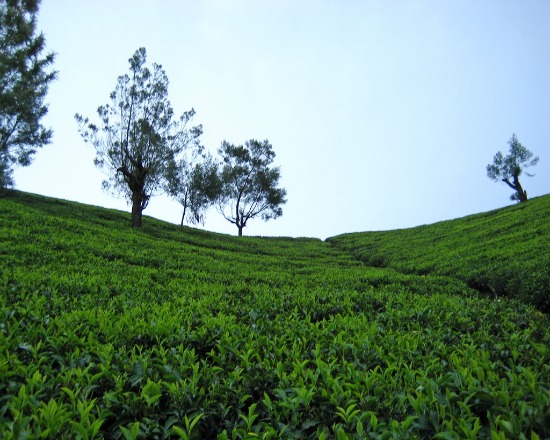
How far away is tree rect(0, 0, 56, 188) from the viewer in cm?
2866

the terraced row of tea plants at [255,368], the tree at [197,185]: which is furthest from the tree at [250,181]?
the terraced row of tea plants at [255,368]

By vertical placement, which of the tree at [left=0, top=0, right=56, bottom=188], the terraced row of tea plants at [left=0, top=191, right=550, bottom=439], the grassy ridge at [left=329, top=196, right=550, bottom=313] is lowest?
the terraced row of tea plants at [left=0, top=191, right=550, bottom=439]

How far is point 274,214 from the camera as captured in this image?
58.8 metres

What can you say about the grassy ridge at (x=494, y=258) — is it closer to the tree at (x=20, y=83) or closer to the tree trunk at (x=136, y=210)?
the tree trunk at (x=136, y=210)

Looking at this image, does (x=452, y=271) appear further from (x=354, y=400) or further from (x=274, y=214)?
(x=274, y=214)

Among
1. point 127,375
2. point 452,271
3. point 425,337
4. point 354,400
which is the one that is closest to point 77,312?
point 127,375

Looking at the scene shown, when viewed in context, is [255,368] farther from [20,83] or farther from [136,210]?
[20,83]

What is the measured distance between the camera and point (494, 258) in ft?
53.8

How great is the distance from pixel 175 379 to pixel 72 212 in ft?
87.4

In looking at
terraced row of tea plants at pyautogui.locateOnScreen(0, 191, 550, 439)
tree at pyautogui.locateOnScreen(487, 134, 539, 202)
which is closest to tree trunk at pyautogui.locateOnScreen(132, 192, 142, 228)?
terraced row of tea plants at pyautogui.locateOnScreen(0, 191, 550, 439)

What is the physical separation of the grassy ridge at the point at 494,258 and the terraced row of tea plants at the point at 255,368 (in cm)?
449

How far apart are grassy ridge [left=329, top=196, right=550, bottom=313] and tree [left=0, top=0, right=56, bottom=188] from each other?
31.6 m

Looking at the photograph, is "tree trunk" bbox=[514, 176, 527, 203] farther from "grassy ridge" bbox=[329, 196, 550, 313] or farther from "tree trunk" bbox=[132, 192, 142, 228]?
"tree trunk" bbox=[132, 192, 142, 228]

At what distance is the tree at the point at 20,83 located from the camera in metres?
28.7
